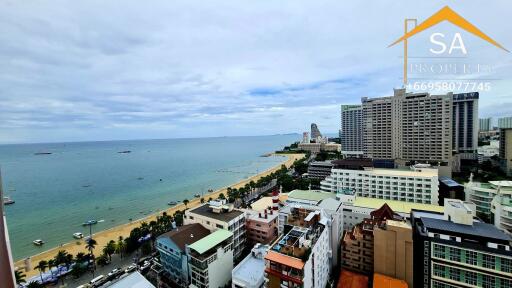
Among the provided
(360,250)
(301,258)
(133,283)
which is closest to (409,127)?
(360,250)

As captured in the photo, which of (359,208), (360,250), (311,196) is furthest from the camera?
(311,196)

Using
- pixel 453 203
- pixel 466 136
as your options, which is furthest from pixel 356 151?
pixel 453 203

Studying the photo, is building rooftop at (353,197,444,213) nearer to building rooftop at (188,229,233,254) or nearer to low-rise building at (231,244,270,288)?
low-rise building at (231,244,270,288)

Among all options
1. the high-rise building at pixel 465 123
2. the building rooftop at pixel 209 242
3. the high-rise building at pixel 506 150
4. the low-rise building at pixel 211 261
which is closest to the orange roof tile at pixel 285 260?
the building rooftop at pixel 209 242

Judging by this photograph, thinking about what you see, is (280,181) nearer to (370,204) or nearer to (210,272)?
(370,204)

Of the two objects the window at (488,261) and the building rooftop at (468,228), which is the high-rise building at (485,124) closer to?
the building rooftop at (468,228)

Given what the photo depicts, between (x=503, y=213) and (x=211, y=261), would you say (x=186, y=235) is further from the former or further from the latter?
(x=503, y=213)
